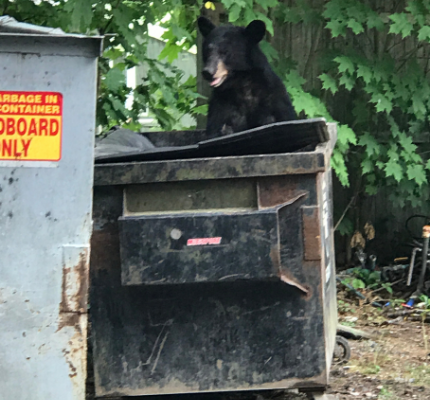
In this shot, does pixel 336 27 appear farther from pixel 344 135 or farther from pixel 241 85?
pixel 241 85

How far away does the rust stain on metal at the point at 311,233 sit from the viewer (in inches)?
101

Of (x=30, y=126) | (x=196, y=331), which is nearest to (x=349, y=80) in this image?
(x=196, y=331)

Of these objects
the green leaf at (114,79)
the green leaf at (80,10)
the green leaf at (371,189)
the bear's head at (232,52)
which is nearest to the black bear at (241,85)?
the bear's head at (232,52)

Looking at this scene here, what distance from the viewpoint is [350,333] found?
164 inches

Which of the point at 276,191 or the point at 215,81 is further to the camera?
the point at 215,81

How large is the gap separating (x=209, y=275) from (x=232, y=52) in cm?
187

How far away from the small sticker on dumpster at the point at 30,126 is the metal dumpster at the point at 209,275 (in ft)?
0.98

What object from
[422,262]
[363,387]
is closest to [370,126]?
[422,262]

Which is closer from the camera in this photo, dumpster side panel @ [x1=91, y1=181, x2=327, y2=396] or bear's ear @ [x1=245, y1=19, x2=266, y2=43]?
dumpster side panel @ [x1=91, y1=181, x2=327, y2=396]

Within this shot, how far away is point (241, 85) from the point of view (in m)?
3.93

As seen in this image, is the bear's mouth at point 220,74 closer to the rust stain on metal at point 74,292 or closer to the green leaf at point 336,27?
the green leaf at point 336,27

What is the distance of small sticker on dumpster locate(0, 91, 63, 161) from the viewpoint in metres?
2.31

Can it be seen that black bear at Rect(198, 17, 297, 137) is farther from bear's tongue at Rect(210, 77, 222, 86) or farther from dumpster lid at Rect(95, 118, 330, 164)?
dumpster lid at Rect(95, 118, 330, 164)

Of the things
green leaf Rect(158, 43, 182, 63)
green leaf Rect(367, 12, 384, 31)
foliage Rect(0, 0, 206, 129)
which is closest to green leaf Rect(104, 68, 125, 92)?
foliage Rect(0, 0, 206, 129)
